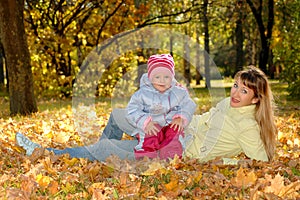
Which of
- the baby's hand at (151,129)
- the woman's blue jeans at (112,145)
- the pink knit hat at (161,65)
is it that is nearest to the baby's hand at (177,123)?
the baby's hand at (151,129)

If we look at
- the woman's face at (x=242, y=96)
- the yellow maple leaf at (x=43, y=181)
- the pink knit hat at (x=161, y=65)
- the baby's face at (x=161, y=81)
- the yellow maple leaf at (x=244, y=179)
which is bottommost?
the yellow maple leaf at (x=244, y=179)

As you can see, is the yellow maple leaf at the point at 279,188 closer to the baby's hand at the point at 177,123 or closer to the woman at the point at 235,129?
the woman at the point at 235,129

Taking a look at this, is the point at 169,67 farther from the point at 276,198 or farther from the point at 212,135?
the point at 276,198

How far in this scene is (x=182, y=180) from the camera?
3666 mm

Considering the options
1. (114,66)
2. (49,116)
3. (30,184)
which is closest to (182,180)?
(30,184)

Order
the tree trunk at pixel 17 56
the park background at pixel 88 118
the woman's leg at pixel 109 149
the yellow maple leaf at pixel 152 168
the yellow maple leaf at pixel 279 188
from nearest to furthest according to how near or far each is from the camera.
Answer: the yellow maple leaf at pixel 279 188, the park background at pixel 88 118, the yellow maple leaf at pixel 152 168, the woman's leg at pixel 109 149, the tree trunk at pixel 17 56

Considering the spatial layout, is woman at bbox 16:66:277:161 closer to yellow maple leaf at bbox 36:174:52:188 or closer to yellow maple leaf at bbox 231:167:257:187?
yellow maple leaf at bbox 231:167:257:187

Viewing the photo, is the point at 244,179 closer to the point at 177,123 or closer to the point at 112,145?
→ the point at 177,123

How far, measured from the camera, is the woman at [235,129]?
4.11m

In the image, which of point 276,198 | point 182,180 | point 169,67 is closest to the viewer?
point 276,198

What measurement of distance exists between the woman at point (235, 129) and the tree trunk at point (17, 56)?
501cm

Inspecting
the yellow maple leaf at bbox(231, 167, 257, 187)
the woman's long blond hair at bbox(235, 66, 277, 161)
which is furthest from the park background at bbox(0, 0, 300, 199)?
the woman's long blond hair at bbox(235, 66, 277, 161)

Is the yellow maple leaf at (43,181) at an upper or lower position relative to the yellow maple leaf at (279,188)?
upper

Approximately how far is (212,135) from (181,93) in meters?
0.48
